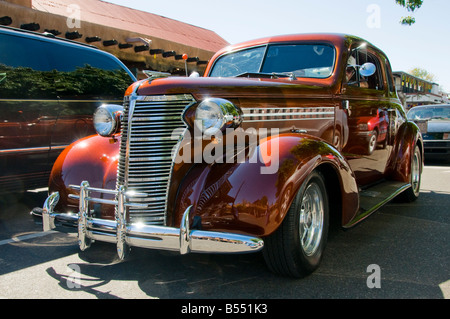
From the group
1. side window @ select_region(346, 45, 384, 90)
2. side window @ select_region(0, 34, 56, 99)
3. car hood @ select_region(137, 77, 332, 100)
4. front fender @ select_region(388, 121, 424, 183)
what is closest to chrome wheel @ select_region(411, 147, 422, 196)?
front fender @ select_region(388, 121, 424, 183)

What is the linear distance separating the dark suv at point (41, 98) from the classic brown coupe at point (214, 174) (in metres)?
1.36

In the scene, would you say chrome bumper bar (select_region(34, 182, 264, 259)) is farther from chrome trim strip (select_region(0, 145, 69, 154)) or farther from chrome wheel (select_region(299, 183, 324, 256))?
chrome trim strip (select_region(0, 145, 69, 154))

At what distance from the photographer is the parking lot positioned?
106 inches

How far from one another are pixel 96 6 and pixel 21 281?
528 inches

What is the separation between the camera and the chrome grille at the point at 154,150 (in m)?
2.66

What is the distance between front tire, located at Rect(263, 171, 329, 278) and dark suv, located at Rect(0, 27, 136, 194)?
3167 millimetres

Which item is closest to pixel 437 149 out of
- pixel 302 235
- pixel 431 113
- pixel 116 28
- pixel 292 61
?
pixel 431 113

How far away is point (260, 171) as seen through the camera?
101 inches

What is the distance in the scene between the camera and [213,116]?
2600mm

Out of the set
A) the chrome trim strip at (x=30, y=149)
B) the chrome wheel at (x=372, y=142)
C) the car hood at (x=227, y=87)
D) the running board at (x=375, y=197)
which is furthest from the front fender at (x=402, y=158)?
the chrome trim strip at (x=30, y=149)

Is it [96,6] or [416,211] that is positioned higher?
[96,6]

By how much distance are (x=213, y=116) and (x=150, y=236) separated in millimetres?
819

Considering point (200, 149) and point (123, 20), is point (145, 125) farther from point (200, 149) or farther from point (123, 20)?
point (123, 20)
